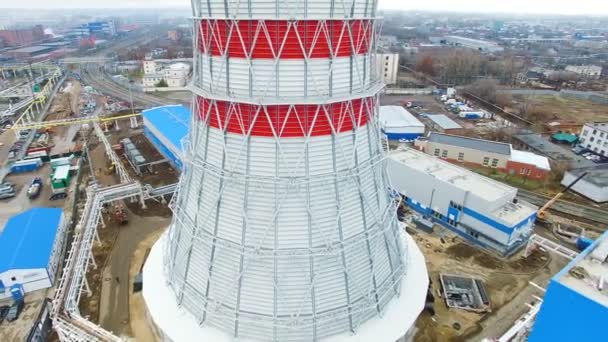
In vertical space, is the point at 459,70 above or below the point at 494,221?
above

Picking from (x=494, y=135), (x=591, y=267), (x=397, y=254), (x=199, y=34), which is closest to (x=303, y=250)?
(x=397, y=254)

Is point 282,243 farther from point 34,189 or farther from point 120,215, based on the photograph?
point 34,189

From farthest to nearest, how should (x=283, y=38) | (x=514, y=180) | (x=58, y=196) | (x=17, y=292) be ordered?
1. (x=514, y=180)
2. (x=58, y=196)
3. (x=17, y=292)
4. (x=283, y=38)

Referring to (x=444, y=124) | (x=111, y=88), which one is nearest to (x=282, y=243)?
(x=444, y=124)

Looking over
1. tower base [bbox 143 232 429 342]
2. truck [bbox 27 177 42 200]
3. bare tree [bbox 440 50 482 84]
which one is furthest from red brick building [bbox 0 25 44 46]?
tower base [bbox 143 232 429 342]

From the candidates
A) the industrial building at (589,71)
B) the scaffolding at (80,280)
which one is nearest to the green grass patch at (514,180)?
the scaffolding at (80,280)

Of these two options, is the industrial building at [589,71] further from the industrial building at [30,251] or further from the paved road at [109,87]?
the industrial building at [30,251]
